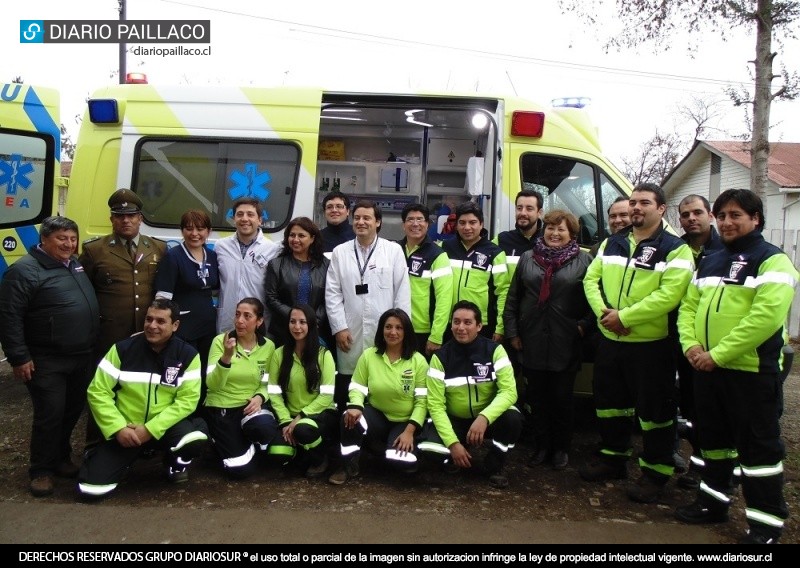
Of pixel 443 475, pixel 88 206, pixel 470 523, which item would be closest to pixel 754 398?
pixel 470 523

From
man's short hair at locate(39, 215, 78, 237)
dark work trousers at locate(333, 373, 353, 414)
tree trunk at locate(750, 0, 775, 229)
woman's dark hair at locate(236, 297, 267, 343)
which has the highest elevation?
tree trunk at locate(750, 0, 775, 229)

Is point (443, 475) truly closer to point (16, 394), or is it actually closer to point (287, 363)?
point (287, 363)

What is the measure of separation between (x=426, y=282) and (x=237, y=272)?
55.2 inches

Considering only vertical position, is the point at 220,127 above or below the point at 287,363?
above

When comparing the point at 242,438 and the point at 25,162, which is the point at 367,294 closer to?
the point at 242,438

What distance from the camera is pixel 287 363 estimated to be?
4191 millimetres

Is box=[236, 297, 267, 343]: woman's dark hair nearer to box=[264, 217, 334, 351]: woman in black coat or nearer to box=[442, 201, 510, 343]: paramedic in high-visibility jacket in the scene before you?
box=[264, 217, 334, 351]: woman in black coat

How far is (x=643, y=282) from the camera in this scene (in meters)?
3.76

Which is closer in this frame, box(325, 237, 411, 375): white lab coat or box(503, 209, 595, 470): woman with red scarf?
box(503, 209, 595, 470): woman with red scarf

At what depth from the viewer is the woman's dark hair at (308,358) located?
164 inches

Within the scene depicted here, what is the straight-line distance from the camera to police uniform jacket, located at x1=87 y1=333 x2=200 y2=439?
3.79 meters

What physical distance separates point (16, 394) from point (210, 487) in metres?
3.40

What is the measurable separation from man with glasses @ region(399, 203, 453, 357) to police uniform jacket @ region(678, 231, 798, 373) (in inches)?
64.2

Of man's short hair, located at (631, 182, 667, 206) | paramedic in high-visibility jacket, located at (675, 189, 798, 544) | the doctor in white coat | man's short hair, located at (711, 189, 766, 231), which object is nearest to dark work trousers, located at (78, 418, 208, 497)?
the doctor in white coat
